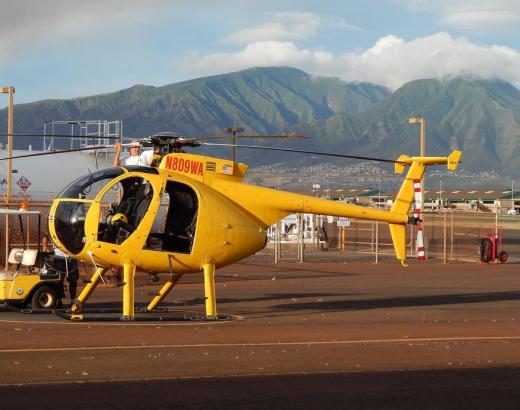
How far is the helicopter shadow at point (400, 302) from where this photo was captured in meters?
21.9

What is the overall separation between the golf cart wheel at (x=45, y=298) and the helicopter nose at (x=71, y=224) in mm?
2141

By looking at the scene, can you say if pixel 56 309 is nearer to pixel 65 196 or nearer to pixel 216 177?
pixel 65 196

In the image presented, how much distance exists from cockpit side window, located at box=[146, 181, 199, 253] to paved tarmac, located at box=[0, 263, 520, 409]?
1524mm

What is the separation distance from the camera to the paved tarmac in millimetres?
11086

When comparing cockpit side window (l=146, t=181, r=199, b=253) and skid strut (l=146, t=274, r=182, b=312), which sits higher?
cockpit side window (l=146, t=181, r=199, b=253)


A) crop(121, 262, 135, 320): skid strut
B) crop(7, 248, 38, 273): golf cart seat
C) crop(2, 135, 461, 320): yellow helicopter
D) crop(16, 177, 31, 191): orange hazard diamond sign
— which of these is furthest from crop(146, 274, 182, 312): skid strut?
crop(16, 177, 31, 191): orange hazard diamond sign

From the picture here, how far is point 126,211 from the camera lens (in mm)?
18438

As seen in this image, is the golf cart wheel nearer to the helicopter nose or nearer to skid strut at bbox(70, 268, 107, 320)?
skid strut at bbox(70, 268, 107, 320)

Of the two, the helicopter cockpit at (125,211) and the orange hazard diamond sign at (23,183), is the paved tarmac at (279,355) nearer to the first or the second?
the helicopter cockpit at (125,211)

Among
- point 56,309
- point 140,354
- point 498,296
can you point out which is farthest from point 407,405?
point 498,296

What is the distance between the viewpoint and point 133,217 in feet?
60.0

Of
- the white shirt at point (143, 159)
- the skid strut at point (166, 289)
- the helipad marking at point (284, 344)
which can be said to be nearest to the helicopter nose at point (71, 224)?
the white shirt at point (143, 159)

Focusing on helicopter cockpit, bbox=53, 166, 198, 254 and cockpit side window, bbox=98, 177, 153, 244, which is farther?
cockpit side window, bbox=98, 177, 153, 244

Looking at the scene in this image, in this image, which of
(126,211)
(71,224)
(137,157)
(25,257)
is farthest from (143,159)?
(25,257)
